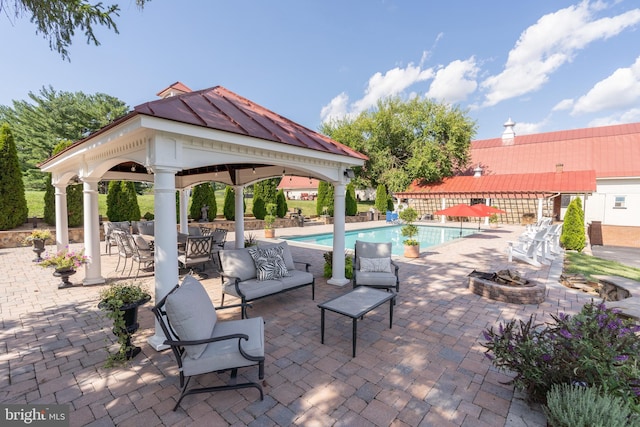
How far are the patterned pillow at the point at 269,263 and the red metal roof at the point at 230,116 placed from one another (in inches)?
91.8

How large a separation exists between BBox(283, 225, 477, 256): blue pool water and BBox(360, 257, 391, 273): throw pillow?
26.9 feet

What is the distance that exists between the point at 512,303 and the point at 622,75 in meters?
54.4

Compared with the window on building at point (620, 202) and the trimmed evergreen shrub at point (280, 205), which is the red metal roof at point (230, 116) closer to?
the trimmed evergreen shrub at point (280, 205)

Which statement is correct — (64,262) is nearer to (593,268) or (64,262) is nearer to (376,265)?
(376,265)

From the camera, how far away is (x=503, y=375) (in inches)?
136

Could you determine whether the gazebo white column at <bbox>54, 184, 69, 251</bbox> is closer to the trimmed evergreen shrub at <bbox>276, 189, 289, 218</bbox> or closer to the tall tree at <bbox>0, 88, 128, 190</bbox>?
the trimmed evergreen shrub at <bbox>276, 189, 289, 218</bbox>

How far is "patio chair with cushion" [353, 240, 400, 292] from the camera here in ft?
18.9

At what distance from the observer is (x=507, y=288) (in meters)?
5.92

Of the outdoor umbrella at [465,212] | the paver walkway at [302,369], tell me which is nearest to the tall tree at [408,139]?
the outdoor umbrella at [465,212]

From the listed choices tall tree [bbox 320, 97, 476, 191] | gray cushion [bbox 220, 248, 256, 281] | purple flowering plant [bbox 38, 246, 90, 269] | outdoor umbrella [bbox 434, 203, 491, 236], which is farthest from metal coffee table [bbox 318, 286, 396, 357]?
tall tree [bbox 320, 97, 476, 191]

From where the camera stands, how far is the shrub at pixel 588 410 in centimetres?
202

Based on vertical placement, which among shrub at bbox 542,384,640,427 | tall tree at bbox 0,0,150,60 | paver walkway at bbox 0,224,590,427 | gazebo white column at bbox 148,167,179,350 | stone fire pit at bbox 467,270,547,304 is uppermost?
tall tree at bbox 0,0,150,60

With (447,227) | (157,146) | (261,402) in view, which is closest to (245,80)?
(157,146)

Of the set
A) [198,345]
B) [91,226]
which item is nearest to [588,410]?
[198,345]
